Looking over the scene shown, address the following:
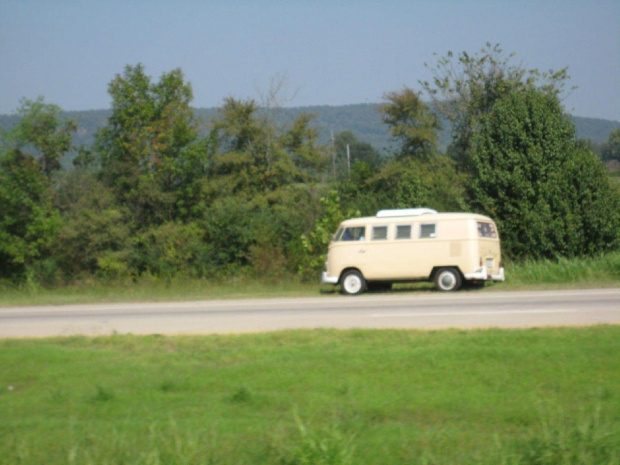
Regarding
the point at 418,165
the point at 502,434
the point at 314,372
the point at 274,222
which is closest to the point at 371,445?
the point at 502,434

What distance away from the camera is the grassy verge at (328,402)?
6406 millimetres

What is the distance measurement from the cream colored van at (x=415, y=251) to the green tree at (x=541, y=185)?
8.17 m

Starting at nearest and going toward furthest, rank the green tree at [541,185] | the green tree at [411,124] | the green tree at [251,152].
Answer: the green tree at [541,185], the green tree at [251,152], the green tree at [411,124]

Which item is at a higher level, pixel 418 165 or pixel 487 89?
pixel 487 89

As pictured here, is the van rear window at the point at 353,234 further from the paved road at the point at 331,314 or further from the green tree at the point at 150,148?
the green tree at the point at 150,148

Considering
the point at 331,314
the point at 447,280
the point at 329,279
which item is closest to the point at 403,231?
the point at 447,280

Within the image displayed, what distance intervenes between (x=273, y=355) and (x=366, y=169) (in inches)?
1398

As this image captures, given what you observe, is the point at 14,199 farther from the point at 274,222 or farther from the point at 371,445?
the point at 371,445

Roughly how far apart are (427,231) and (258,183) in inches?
790

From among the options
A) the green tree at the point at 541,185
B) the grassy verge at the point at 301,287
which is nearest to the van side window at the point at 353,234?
the grassy verge at the point at 301,287

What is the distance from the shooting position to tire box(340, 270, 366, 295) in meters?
23.3

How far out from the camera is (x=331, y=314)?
56.0ft

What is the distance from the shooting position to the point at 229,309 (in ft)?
64.3

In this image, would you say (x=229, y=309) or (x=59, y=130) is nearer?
(x=229, y=309)
